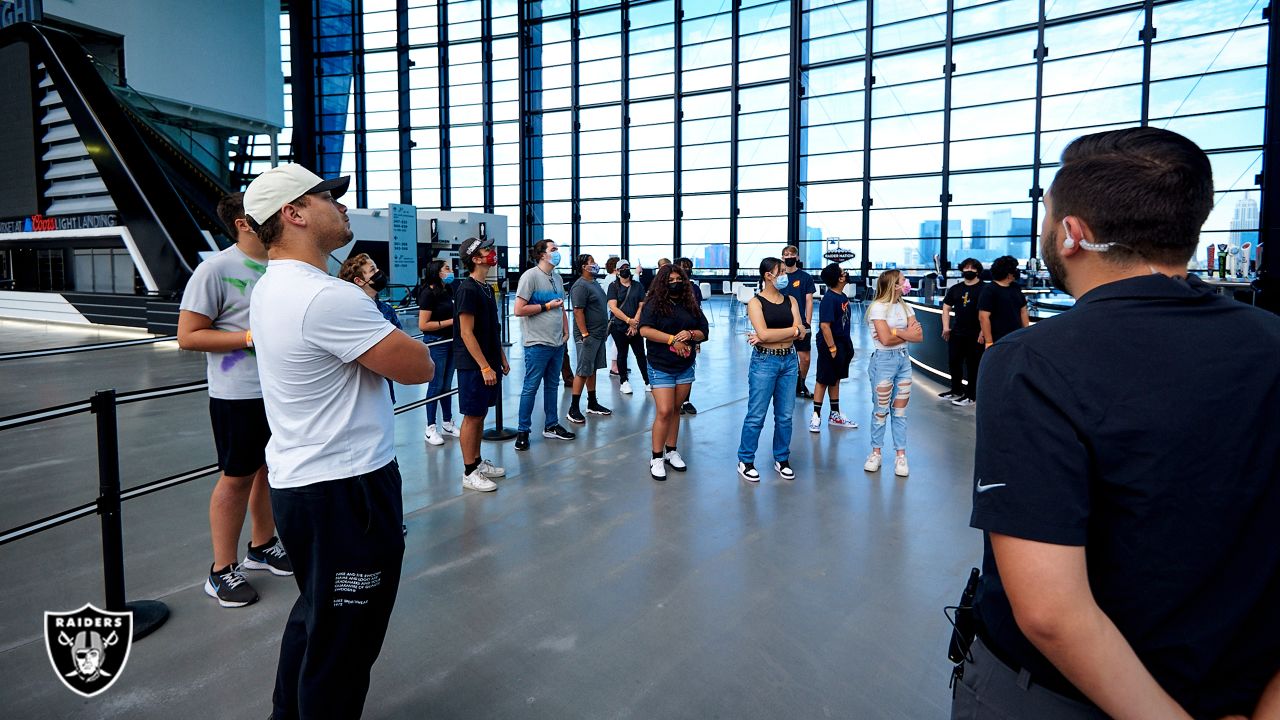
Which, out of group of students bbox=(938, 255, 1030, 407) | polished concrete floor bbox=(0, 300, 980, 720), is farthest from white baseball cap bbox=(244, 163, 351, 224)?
group of students bbox=(938, 255, 1030, 407)

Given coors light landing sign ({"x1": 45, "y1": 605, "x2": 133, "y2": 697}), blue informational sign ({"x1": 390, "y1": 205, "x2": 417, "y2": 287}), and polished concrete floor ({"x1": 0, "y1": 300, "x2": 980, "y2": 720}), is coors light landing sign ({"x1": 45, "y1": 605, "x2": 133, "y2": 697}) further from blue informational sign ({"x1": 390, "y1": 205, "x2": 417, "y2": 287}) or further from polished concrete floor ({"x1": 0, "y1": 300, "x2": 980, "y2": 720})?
blue informational sign ({"x1": 390, "y1": 205, "x2": 417, "y2": 287})

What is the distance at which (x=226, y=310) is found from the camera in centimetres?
273

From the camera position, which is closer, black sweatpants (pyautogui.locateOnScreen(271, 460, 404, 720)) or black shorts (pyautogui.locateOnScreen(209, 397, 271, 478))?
black sweatpants (pyautogui.locateOnScreen(271, 460, 404, 720))

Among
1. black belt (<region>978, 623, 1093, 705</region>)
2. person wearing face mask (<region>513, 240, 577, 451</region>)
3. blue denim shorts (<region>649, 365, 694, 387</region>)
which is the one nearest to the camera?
black belt (<region>978, 623, 1093, 705</region>)

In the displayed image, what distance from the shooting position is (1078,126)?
48.3 feet

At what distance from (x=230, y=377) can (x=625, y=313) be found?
16.5 feet

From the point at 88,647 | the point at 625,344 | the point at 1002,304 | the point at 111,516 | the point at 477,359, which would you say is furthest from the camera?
the point at 625,344

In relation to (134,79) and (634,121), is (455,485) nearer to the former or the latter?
(634,121)

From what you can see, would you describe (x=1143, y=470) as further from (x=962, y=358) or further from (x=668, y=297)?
(x=962, y=358)

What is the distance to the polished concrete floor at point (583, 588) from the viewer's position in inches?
89.7

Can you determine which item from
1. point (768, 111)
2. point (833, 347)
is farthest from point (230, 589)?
point (768, 111)

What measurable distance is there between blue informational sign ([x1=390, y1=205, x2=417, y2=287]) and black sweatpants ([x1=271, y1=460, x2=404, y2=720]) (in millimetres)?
8984

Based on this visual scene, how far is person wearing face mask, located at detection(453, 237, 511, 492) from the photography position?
4352mm

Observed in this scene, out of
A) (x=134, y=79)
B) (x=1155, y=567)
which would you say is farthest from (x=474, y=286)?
(x=134, y=79)
